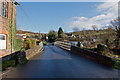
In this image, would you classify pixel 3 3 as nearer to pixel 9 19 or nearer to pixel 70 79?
pixel 9 19

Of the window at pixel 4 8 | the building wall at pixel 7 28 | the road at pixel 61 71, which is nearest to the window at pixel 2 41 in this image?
the building wall at pixel 7 28

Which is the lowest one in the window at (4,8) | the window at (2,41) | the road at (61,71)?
the road at (61,71)

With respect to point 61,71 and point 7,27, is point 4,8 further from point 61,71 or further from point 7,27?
point 61,71

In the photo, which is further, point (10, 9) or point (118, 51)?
point (118, 51)

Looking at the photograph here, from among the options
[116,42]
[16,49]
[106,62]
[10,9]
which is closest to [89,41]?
[116,42]

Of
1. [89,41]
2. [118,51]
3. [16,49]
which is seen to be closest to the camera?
[16,49]

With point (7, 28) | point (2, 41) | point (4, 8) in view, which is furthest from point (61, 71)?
point (4, 8)

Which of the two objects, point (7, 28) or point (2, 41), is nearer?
point (2, 41)

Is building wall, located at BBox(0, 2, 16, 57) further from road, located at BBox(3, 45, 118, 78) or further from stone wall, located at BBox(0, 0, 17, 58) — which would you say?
road, located at BBox(3, 45, 118, 78)

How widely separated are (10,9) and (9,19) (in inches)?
46.9

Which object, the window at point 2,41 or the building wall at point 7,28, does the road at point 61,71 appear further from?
the window at point 2,41

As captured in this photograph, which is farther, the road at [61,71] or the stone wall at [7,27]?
the stone wall at [7,27]

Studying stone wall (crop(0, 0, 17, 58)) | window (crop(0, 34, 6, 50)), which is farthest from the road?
window (crop(0, 34, 6, 50))

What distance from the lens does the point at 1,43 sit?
9.34 m
